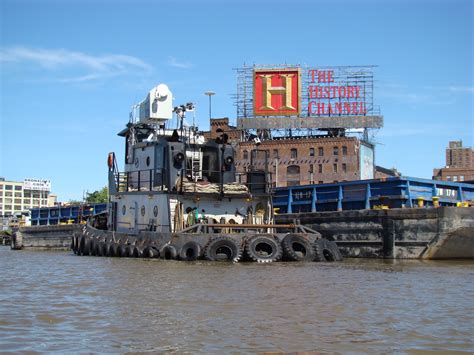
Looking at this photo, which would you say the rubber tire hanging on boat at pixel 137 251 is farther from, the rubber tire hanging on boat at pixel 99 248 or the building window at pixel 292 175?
the building window at pixel 292 175

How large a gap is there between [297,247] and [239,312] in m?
9.48

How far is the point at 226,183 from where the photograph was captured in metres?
20.6

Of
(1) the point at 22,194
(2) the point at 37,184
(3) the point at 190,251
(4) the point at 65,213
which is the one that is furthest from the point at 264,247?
(1) the point at 22,194

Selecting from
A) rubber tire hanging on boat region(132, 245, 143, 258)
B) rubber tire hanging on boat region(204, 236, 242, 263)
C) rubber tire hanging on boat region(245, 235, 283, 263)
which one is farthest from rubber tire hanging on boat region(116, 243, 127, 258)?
rubber tire hanging on boat region(245, 235, 283, 263)

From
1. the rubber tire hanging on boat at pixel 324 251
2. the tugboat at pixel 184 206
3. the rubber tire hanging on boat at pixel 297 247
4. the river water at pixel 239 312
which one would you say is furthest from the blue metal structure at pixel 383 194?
the river water at pixel 239 312

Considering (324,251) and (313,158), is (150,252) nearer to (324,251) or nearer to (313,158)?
(324,251)

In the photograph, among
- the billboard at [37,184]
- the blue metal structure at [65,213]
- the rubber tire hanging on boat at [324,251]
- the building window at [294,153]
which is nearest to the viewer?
the rubber tire hanging on boat at [324,251]

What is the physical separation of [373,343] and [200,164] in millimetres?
14880

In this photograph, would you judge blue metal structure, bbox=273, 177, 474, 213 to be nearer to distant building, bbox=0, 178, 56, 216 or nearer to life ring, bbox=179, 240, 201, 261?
life ring, bbox=179, 240, 201, 261

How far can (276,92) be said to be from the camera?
61531 millimetres

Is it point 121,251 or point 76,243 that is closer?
point 121,251

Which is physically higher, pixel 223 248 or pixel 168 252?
pixel 223 248

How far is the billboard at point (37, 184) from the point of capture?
16688cm

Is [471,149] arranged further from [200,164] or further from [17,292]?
[17,292]
